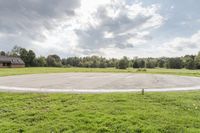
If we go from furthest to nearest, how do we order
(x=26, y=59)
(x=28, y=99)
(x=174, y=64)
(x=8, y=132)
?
1. (x=174, y=64)
2. (x=26, y=59)
3. (x=28, y=99)
4. (x=8, y=132)

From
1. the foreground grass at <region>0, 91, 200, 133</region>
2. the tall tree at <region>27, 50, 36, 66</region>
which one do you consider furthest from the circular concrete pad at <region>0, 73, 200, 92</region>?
the tall tree at <region>27, 50, 36, 66</region>

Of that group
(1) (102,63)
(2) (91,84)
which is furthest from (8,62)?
(2) (91,84)

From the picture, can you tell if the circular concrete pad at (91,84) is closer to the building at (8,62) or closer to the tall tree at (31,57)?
the building at (8,62)

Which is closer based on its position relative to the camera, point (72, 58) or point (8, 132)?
point (8, 132)

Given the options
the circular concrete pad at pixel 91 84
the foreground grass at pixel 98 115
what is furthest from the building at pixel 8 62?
the foreground grass at pixel 98 115

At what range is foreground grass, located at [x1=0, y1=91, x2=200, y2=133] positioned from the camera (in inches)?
181

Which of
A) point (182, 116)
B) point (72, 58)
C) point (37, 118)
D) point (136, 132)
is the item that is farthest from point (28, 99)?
point (72, 58)

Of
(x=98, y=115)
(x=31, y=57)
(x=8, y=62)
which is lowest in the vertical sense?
(x=98, y=115)

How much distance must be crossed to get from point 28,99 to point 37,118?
7.48ft

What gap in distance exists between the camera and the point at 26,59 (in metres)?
73.6

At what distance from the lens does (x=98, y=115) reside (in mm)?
5375

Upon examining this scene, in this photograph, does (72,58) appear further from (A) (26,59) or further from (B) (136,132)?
(B) (136,132)

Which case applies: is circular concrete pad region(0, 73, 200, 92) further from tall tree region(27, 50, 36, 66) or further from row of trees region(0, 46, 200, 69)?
tall tree region(27, 50, 36, 66)

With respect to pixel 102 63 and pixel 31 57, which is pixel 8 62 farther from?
pixel 102 63
